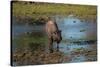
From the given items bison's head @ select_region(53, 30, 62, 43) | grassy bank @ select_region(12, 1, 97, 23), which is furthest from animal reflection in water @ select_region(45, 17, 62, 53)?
grassy bank @ select_region(12, 1, 97, 23)

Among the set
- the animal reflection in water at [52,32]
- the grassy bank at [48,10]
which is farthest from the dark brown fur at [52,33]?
the grassy bank at [48,10]

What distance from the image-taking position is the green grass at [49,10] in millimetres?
2240

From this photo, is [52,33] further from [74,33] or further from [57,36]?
[74,33]

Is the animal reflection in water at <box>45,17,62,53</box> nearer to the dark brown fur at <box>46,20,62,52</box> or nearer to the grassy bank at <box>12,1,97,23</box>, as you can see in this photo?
the dark brown fur at <box>46,20,62,52</box>

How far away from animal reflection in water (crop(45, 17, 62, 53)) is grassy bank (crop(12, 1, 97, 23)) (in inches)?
4.1

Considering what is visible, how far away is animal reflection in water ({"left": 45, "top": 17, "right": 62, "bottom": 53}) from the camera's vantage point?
2350 millimetres

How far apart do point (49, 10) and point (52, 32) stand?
9.9 inches

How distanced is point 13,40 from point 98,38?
3.44ft

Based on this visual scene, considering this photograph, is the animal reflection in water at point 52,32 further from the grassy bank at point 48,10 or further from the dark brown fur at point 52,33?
the grassy bank at point 48,10

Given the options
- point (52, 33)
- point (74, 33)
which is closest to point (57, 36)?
point (52, 33)

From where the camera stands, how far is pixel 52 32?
7.77ft
